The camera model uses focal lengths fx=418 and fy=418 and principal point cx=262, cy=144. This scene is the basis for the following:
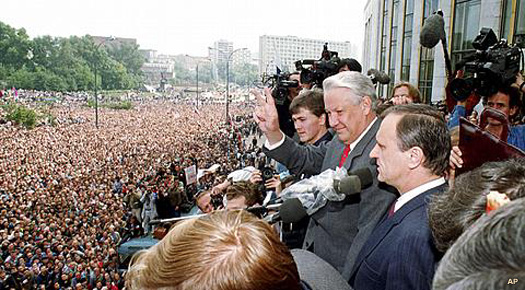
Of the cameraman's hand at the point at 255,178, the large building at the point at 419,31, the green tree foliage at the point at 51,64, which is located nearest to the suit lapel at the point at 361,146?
the cameraman's hand at the point at 255,178

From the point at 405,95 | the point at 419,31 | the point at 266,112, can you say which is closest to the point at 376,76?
the point at 405,95

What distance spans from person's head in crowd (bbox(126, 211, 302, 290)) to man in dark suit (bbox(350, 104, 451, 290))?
27.5 inches

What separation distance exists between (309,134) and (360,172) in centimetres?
160

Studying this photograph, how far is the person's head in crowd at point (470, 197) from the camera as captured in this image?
3.70ft

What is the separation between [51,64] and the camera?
37.9 m

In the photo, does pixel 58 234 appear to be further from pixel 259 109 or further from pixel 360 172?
pixel 360 172

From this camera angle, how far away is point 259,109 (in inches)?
100

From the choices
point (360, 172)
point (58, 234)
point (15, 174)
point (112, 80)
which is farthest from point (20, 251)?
point (112, 80)

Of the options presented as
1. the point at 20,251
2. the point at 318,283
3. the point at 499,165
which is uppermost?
the point at 499,165

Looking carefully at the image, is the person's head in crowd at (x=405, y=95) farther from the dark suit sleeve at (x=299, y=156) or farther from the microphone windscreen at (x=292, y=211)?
the microphone windscreen at (x=292, y=211)

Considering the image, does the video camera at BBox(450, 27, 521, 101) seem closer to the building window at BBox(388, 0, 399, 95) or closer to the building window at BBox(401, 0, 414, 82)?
the building window at BBox(401, 0, 414, 82)

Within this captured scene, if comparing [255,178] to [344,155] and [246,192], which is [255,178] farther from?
[344,155]

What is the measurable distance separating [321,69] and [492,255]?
13.5ft

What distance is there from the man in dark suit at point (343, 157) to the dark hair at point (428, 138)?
17.4 inches
